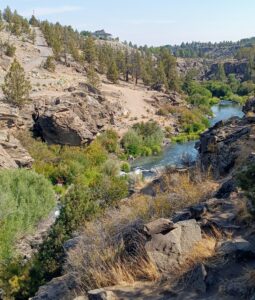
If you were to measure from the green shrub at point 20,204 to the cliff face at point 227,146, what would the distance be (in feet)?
31.9

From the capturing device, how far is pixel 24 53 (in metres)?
88.9

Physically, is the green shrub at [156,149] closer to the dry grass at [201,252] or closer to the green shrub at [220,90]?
the dry grass at [201,252]

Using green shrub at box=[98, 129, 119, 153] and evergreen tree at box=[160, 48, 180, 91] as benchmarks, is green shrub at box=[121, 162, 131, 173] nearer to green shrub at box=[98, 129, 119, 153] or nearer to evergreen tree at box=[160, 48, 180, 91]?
green shrub at box=[98, 129, 119, 153]

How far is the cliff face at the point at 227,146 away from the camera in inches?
640

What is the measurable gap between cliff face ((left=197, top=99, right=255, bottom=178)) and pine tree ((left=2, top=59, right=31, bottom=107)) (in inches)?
1216

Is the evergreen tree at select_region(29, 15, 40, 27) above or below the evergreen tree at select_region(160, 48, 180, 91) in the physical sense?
above

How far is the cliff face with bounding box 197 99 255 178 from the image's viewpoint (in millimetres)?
16266

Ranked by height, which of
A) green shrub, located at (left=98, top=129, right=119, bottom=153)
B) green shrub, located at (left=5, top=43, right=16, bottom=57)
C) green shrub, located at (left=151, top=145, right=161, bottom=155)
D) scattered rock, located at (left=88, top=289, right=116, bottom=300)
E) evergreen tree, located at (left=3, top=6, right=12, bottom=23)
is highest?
evergreen tree, located at (left=3, top=6, right=12, bottom=23)

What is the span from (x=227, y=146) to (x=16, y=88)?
116 ft

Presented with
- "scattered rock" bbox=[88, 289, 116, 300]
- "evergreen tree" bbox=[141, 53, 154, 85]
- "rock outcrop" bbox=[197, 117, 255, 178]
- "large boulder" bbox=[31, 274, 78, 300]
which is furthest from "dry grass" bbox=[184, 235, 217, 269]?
"evergreen tree" bbox=[141, 53, 154, 85]

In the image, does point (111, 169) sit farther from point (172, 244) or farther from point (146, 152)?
point (172, 244)

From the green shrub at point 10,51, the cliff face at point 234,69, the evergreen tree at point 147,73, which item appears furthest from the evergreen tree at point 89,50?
the cliff face at point 234,69

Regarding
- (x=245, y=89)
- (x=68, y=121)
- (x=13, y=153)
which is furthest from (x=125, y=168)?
(x=245, y=89)

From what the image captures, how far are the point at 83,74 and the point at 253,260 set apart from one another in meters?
80.0
